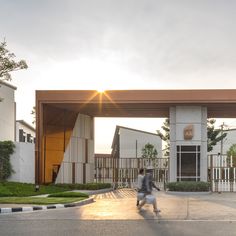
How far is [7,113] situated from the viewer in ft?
144

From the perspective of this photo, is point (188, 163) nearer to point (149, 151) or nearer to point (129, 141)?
point (129, 141)

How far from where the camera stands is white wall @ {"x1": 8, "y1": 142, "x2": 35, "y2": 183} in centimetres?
3030

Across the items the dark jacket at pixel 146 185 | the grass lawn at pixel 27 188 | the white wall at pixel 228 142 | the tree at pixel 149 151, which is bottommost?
the grass lawn at pixel 27 188

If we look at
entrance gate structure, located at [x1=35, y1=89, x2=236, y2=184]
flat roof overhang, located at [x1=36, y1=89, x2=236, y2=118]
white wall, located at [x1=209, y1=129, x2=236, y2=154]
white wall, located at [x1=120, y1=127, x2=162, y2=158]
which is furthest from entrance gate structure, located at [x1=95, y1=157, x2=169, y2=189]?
white wall, located at [x1=209, y1=129, x2=236, y2=154]

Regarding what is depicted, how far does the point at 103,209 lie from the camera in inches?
731

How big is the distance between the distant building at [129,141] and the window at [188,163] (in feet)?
110

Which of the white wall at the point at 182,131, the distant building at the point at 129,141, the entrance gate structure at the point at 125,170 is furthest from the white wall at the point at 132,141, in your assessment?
the white wall at the point at 182,131

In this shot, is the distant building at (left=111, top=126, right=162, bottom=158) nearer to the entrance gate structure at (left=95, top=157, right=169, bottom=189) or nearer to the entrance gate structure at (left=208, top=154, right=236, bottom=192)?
the entrance gate structure at (left=95, top=157, right=169, bottom=189)

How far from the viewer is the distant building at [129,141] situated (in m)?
66.4

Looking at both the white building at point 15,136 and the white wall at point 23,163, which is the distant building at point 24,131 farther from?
the white wall at point 23,163

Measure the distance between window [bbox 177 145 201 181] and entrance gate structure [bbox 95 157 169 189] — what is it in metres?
4.10

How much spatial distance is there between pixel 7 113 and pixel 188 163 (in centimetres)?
1820

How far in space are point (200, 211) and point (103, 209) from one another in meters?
3.31

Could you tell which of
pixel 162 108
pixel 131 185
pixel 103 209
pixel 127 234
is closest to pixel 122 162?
pixel 131 185
